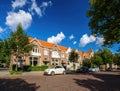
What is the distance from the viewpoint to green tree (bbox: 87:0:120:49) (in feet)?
72.5

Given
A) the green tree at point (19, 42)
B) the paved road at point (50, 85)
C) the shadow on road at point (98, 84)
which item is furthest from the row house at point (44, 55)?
the shadow on road at point (98, 84)

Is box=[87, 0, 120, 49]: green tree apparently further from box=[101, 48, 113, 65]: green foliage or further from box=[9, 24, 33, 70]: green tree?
box=[101, 48, 113, 65]: green foliage

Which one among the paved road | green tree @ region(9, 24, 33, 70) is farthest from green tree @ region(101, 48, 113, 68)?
the paved road

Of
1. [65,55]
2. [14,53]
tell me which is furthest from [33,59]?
[65,55]

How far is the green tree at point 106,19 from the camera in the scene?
72.5 ft

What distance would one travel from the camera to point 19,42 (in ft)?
122

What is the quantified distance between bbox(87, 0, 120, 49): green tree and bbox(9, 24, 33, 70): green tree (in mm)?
15807

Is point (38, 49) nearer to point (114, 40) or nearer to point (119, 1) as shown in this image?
point (114, 40)

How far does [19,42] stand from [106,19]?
19.3 m

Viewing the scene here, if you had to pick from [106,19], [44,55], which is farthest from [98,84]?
[44,55]

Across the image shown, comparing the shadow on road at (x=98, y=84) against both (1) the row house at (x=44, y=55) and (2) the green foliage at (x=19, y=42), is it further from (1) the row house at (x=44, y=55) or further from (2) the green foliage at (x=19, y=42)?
(1) the row house at (x=44, y=55)

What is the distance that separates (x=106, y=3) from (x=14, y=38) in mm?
22000

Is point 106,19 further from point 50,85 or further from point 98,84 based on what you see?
point 50,85

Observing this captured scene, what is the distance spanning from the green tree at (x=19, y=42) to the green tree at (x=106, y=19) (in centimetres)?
1581
